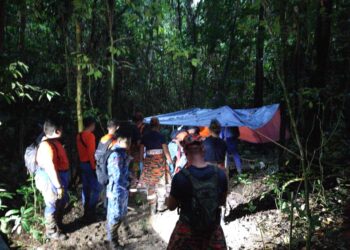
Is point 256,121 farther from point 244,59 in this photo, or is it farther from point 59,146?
point 244,59

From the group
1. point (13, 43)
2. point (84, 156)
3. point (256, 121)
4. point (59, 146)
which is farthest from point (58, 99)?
point (256, 121)

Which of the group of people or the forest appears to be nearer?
the group of people

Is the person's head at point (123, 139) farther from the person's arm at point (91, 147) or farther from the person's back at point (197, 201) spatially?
the person's back at point (197, 201)

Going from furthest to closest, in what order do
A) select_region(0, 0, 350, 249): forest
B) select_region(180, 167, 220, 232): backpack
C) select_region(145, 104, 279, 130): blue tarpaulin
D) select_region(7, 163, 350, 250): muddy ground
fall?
select_region(145, 104, 279, 130): blue tarpaulin
select_region(7, 163, 350, 250): muddy ground
select_region(0, 0, 350, 249): forest
select_region(180, 167, 220, 232): backpack

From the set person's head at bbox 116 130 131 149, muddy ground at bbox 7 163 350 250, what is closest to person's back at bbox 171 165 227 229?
muddy ground at bbox 7 163 350 250

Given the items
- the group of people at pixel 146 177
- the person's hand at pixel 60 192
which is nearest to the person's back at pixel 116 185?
the group of people at pixel 146 177

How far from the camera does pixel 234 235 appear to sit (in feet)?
13.5

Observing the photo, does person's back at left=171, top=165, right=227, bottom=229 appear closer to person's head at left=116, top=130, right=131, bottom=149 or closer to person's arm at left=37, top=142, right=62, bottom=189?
person's head at left=116, top=130, right=131, bottom=149

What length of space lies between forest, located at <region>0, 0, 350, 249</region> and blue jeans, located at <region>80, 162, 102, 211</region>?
0.34 metres

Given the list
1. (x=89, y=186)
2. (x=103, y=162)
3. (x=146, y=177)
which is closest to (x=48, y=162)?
(x=103, y=162)

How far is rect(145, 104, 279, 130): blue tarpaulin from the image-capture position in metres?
6.89

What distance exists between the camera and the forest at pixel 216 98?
323 cm

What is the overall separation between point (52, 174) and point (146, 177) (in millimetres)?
1740

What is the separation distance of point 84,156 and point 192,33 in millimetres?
8986
